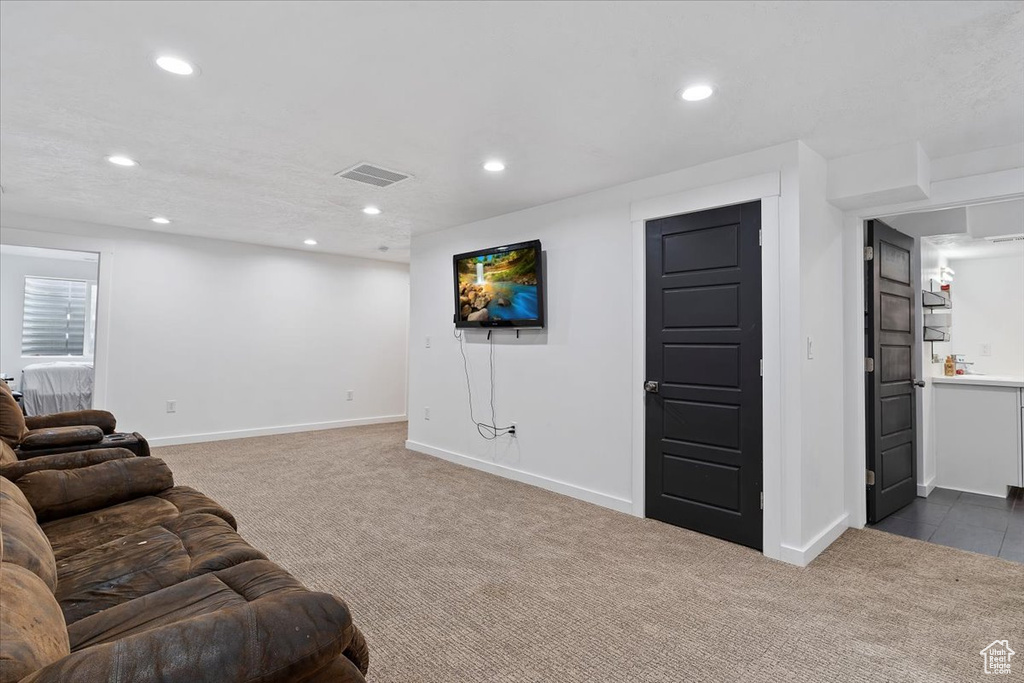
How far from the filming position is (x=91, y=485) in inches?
86.5

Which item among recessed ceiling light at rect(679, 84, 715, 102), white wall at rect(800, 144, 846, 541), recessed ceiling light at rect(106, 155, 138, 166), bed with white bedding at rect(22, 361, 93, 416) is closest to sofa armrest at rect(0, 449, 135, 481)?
recessed ceiling light at rect(106, 155, 138, 166)

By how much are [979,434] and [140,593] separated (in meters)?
5.49

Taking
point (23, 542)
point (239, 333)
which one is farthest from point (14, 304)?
point (23, 542)

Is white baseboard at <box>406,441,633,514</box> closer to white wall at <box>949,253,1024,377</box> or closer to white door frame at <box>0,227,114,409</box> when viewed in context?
white door frame at <box>0,227,114,409</box>

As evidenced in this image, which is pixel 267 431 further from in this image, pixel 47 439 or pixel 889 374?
pixel 889 374

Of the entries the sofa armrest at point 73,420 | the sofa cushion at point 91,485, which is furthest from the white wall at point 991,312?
the sofa armrest at point 73,420

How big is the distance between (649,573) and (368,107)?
2.73m

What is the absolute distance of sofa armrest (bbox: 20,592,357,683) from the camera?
2.82ft

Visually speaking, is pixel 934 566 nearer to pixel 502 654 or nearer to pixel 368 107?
pixel 502 654

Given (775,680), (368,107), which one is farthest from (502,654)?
(368,107)

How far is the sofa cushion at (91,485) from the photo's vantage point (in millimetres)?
2070

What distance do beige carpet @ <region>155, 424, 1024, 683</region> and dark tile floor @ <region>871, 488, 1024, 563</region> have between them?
0.66ft

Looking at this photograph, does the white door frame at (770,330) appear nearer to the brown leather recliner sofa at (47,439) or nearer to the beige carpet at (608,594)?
the beige carpet at (608,594)

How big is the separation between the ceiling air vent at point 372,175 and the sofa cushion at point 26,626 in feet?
9.31
